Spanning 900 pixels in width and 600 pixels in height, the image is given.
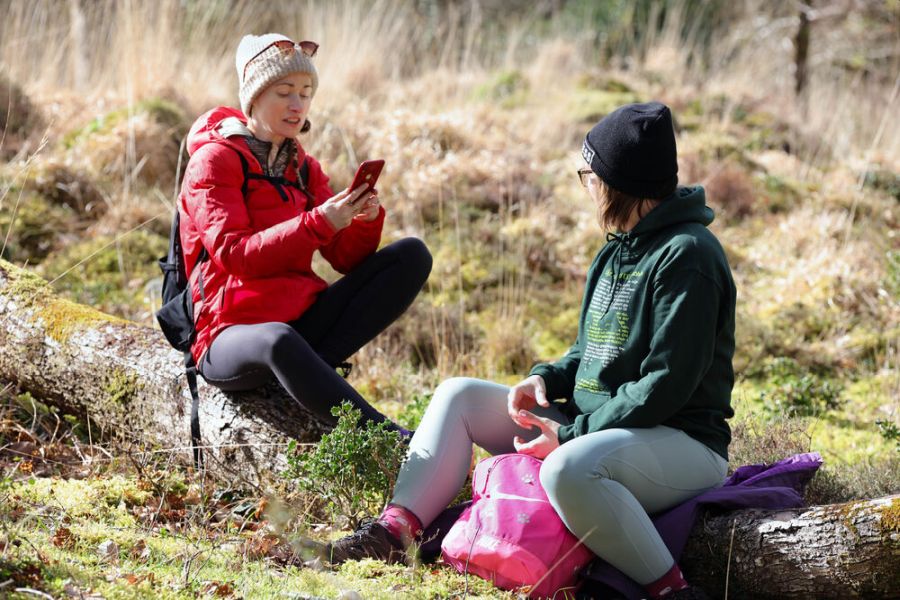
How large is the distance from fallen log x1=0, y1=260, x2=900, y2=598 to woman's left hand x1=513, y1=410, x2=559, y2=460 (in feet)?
1.68

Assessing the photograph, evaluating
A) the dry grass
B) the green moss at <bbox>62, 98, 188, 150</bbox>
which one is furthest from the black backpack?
the green moss at <bbox>62, 98, 188, 150</bbox>

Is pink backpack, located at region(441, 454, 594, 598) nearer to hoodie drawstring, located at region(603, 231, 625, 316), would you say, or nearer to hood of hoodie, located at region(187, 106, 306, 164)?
hoodie drawstring, located at region(603, 231, 625, 316)

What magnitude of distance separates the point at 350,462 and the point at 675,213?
131 cm

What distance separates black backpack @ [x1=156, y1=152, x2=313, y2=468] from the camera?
351cm

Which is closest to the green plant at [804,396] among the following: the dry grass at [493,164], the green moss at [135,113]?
the dry grass at [493,164]

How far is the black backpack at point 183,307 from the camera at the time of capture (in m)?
3.51

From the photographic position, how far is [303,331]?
358cm

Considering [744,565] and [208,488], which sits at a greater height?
[744,565]

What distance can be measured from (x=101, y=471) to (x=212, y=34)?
22.1 feet

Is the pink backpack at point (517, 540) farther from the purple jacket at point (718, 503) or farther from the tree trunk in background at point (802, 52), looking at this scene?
the tree trunk in background at point (802, 52)

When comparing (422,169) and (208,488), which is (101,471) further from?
(422,169)

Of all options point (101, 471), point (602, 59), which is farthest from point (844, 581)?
point (602, 59)

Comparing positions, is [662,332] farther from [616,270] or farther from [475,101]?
[475,101]

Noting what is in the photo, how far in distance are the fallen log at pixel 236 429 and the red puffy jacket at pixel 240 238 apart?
0.98ft
